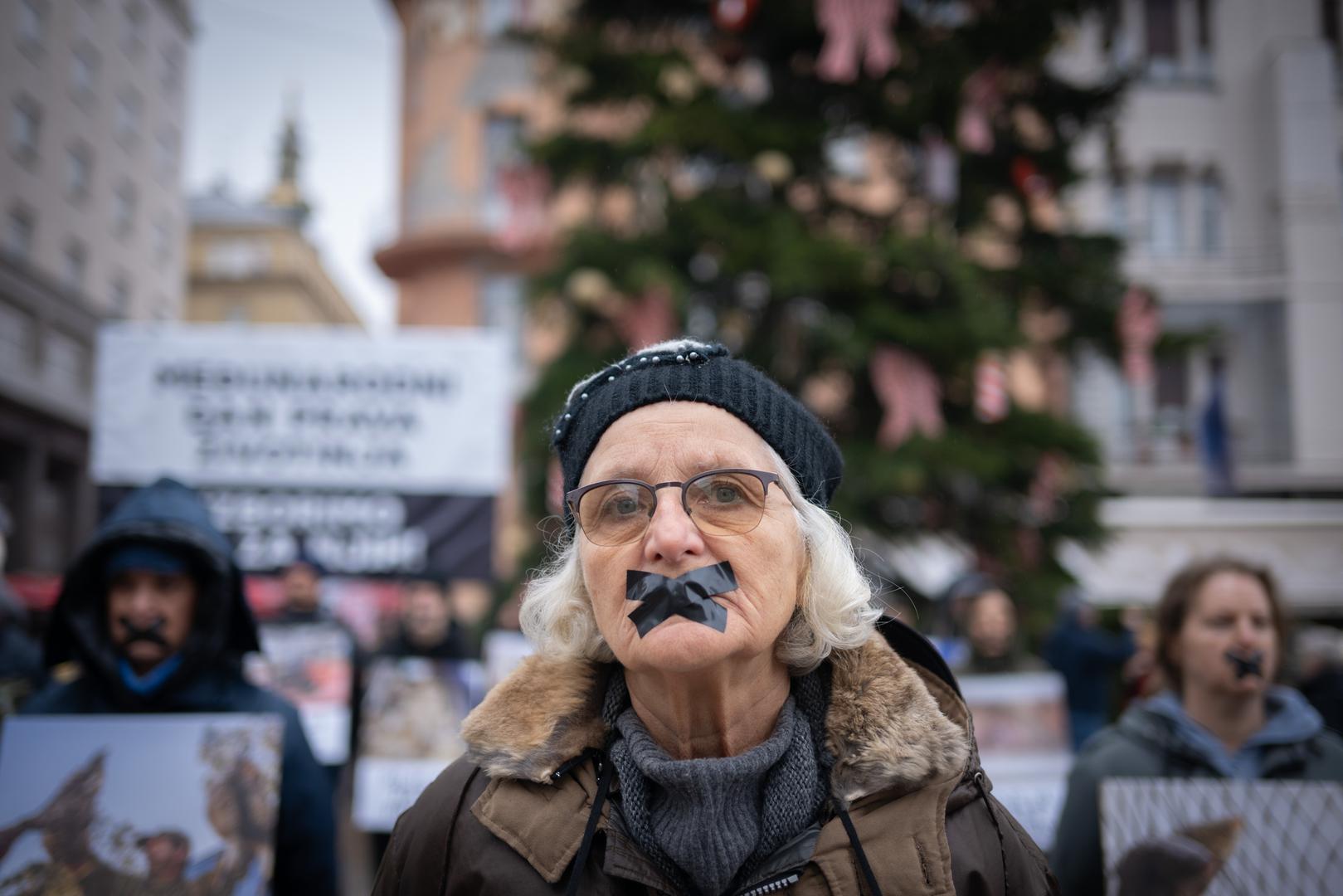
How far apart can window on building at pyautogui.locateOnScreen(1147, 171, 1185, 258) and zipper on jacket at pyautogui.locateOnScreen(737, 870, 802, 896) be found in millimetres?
10845

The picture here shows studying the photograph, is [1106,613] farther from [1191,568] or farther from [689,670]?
[689,670]

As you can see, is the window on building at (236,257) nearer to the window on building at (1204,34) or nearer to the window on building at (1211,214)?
the window on building at (1204,34)

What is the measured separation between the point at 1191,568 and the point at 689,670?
2.11m

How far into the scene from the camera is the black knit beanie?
5.90 ft

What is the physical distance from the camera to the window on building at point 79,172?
5.42 meters

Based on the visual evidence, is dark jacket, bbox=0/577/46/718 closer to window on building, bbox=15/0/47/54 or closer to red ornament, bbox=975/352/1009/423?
window on building, bbox=15/0/47/54

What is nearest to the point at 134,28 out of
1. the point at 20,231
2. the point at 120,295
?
the point at 120,295

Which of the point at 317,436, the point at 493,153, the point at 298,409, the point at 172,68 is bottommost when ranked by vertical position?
the point at 317,436

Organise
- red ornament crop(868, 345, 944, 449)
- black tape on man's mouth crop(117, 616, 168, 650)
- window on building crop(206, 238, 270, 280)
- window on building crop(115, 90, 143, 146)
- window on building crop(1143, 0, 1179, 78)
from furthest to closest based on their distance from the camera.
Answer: window on building crop(1143, 0, 1179, 78), window on building crop(206, 238, 270, 280), red ornament crop(868, 345, 944, 449), window on building crop(115, 90, 143, 146), black tape on man's mouth crop(117, 616, 168, 650)

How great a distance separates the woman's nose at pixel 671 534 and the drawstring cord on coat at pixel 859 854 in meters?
0.48

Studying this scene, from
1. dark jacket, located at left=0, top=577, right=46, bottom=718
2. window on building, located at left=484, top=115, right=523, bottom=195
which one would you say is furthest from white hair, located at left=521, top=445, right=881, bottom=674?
window on building, located at left=484, top=115, right=523, bottom=195

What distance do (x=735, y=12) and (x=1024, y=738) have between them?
6.01m

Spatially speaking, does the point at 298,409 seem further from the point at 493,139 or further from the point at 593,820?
the point at 493,139

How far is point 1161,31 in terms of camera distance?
9633 millimetres
